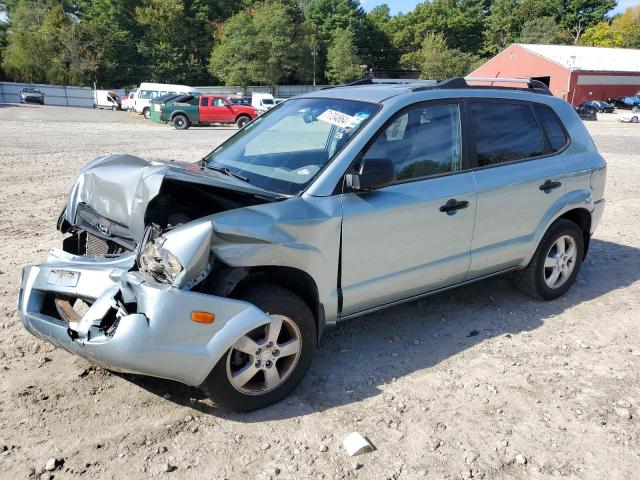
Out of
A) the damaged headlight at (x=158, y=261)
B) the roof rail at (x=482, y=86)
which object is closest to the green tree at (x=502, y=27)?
the roof rail at (x=482, y=86)

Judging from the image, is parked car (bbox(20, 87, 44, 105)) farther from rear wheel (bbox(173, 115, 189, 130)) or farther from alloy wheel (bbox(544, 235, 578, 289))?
alloy wheel (bbox(544, 235, 578, 289))

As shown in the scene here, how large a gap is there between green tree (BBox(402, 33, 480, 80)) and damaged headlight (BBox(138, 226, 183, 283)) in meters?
68.6

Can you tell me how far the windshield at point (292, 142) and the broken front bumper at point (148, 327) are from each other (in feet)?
3.22

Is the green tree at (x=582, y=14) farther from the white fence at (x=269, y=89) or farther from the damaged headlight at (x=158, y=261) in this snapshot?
the damaged headlight at (x=158, y=261)

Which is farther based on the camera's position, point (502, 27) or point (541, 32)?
point (502, 27)

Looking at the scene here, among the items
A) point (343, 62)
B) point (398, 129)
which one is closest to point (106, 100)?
point (343, 62)

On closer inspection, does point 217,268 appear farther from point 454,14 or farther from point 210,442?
point 454,14

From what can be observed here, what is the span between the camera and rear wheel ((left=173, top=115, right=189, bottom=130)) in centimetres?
2730

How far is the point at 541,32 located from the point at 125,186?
87.9 metres

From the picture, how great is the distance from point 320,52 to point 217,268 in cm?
7624

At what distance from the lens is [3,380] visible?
3.47m

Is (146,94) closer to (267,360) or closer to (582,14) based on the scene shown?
(267,360)

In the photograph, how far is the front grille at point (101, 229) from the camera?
3494mm

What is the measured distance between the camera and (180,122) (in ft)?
90.0
